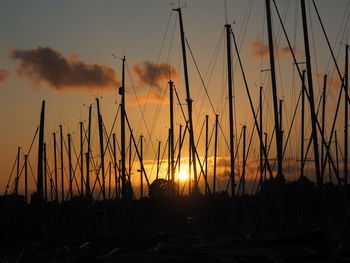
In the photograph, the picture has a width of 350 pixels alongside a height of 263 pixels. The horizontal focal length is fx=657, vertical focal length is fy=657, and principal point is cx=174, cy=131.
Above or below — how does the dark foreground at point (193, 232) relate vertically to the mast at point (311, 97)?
below

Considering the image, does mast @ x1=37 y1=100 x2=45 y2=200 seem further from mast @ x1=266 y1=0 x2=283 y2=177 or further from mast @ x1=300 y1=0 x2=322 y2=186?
mast @ x1=300 y1=0 x2=322 y2=186

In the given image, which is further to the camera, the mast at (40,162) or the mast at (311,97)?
the mast at (40,162)

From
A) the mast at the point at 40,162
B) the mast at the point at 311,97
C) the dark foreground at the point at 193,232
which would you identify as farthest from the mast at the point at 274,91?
the mast at the point at 40,162

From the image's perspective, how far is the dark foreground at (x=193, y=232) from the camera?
2825 cm

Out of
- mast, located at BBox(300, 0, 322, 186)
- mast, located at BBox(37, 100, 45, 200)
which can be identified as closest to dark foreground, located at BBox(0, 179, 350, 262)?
mast, located at BBox(37, 100, 45, 200)

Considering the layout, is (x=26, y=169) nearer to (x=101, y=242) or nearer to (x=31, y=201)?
(x=31, y=201)

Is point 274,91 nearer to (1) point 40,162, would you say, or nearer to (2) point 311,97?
(2) point 311,97

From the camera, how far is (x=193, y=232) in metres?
42.6

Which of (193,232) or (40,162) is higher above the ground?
(40,162)

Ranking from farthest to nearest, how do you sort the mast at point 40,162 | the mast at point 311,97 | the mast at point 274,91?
1. the mast at point 274,91
2. the mast at point 40,162
3. the mast at point 311,97

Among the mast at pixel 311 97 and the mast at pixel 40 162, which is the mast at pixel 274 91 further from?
the mast at pixel 40 162

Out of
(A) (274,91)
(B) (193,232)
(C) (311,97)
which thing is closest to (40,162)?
(B) (193,232)

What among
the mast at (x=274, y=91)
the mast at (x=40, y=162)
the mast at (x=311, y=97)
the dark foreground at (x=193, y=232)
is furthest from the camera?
the mast at (x=274, y=91)

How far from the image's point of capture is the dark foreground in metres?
28.2
